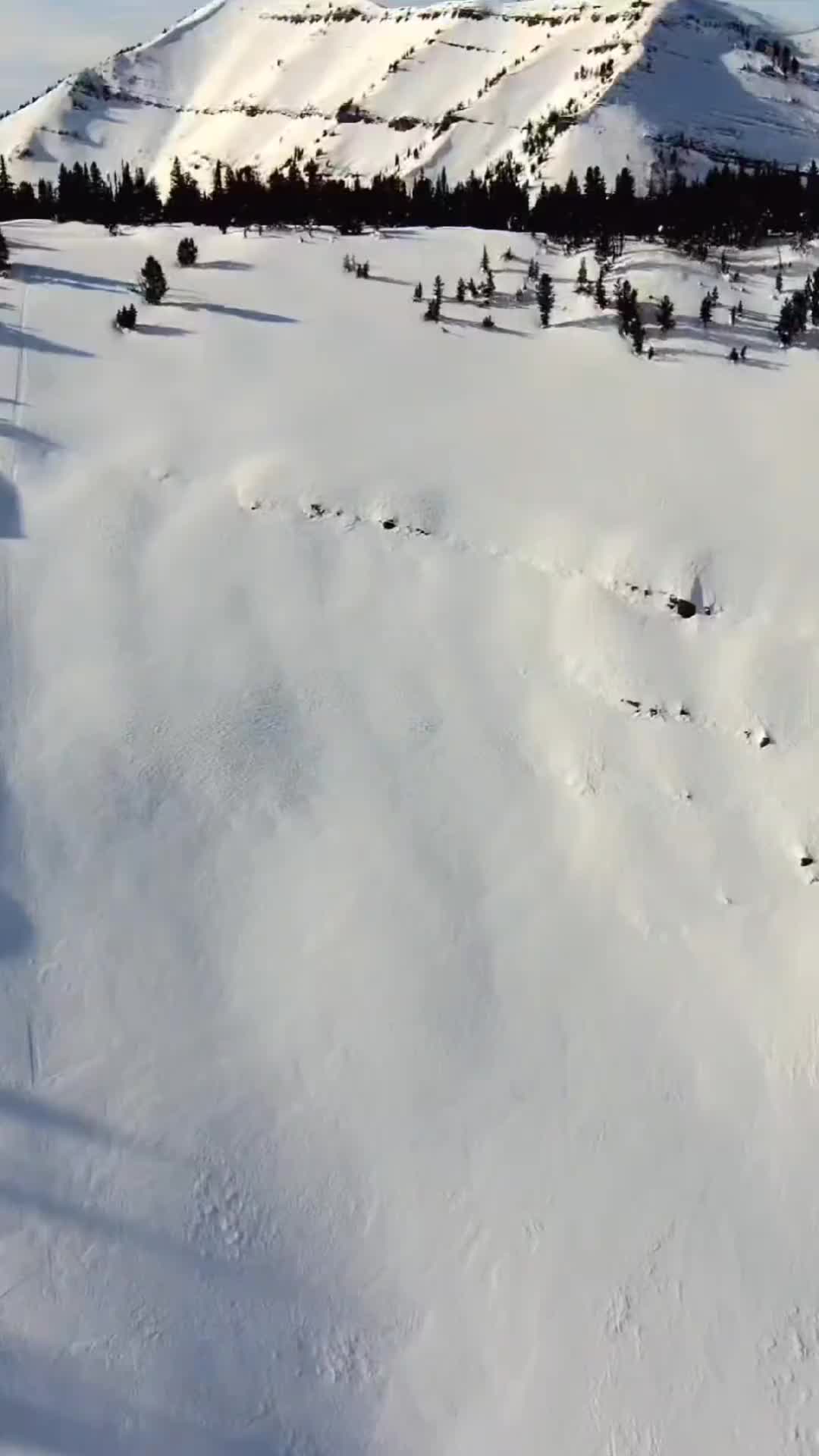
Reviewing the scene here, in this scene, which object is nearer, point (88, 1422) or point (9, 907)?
point (88, 1422)

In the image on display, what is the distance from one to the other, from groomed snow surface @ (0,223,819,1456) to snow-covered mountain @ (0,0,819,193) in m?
75.1

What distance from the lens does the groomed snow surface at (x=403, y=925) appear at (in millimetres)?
Result: 13664

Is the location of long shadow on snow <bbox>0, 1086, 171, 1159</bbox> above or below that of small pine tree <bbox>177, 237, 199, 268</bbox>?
below

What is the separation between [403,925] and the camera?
17781 mm

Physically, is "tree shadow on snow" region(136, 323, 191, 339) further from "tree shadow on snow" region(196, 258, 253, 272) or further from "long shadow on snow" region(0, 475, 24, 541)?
"long shadow on snow" region(0, 475, 24, 541)

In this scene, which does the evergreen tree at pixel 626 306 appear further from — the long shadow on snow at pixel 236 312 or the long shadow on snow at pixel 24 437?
the long shadow on snow at pixel 24 437

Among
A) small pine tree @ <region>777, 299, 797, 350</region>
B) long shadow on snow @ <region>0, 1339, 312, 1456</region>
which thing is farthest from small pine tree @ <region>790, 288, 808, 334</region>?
long shadow on snow @ <region>0, 1339, 312, 1456</region>

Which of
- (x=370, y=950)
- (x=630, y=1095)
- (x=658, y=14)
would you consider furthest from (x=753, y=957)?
(x=658, y=14)

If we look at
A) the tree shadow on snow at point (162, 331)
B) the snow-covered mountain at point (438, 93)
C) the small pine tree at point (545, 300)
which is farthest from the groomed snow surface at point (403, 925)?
the snow-covered mountain at point (438, 93)

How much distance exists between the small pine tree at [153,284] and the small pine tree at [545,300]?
13576mm

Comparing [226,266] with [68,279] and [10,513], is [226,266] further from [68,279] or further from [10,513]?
A: [10,513]

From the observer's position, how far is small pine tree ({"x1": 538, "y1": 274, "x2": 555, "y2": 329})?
3509 cm

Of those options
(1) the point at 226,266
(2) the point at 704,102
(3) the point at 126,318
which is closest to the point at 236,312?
(3) the point at 126,318

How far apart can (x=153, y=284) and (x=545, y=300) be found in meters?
14.0
